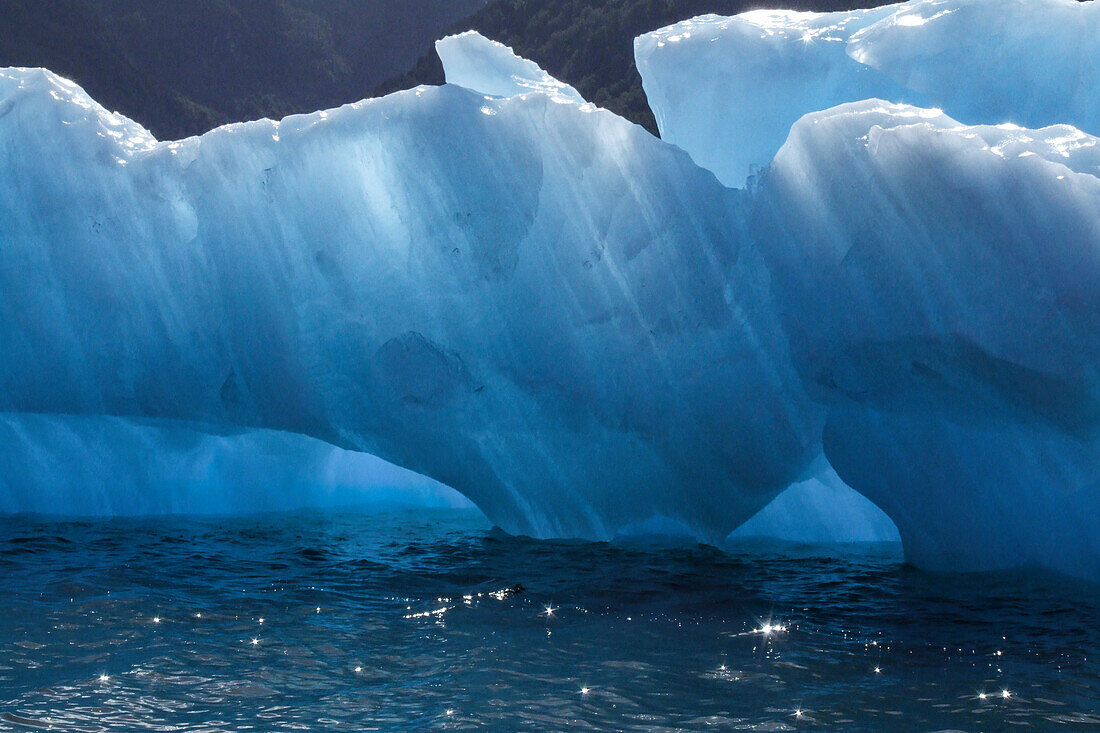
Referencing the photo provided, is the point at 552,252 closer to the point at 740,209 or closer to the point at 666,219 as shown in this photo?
the point at 666,219

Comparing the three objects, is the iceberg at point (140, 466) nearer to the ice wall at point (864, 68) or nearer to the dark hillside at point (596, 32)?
the ice wall at point (864, 68)

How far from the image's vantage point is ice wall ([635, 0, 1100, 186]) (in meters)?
5.66

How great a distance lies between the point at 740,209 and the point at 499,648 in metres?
2.68

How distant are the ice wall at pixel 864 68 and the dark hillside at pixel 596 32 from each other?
899 inches

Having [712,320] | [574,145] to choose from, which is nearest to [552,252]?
[574,145]

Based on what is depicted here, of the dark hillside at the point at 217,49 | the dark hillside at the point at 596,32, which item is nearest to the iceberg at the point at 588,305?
the dark hillside at the point at 596,32

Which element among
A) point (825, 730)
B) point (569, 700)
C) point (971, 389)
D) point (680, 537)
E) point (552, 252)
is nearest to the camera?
point (825, 730)

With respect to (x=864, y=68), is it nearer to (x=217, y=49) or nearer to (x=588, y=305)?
(x=588, y=305)

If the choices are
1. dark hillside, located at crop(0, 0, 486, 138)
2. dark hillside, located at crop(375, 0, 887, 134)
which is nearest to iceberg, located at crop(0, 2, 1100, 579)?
dark hillside, located at crop(375, 0, 887, 134)

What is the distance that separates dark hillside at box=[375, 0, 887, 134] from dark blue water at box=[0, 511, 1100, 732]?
25140mm

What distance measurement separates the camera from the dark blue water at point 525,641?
286 cm

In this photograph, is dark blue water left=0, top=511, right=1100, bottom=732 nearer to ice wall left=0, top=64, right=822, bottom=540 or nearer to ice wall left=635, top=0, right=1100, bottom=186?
ice wall left=0, top=64, right=822, bottom=540

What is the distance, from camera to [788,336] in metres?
5.16

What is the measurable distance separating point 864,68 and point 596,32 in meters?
29.6
